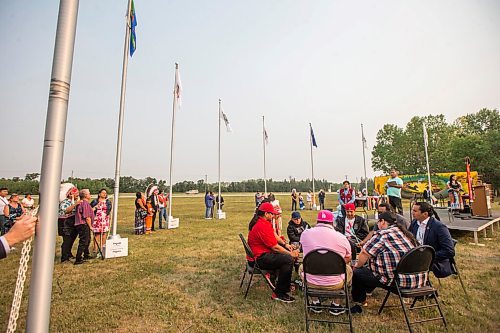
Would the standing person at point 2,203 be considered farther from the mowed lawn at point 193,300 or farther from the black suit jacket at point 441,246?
the black suit jacket at point 441,246

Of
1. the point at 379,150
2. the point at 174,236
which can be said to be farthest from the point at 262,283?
the point at 379,150

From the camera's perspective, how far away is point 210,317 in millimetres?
4055

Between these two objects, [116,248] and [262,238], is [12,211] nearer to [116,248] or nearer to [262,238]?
[116,248]

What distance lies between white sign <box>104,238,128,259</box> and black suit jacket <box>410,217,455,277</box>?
297 inches

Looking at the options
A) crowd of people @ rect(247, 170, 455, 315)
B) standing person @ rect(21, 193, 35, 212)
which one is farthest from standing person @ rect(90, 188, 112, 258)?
crowd of people @ rect(247, 170, 455, 315)

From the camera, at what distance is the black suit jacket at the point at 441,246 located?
→ 13.6 ft

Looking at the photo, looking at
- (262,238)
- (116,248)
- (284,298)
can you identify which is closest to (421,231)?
(284,298)

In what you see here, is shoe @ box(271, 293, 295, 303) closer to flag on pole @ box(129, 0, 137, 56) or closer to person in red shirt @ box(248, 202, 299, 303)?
person in red shirt @ box(248, 202, 299, 303)

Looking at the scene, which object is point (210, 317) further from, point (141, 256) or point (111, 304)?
point (141, 256)

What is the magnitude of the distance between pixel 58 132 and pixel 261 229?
11.5 feet

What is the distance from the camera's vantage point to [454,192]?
37.4 ft

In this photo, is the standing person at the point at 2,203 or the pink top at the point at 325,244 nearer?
the pink top at the point at 325,244

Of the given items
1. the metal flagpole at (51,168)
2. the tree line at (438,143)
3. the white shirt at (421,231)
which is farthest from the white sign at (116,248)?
the tree line at (438,143)

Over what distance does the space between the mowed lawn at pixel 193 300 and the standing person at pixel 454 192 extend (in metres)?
4.20
